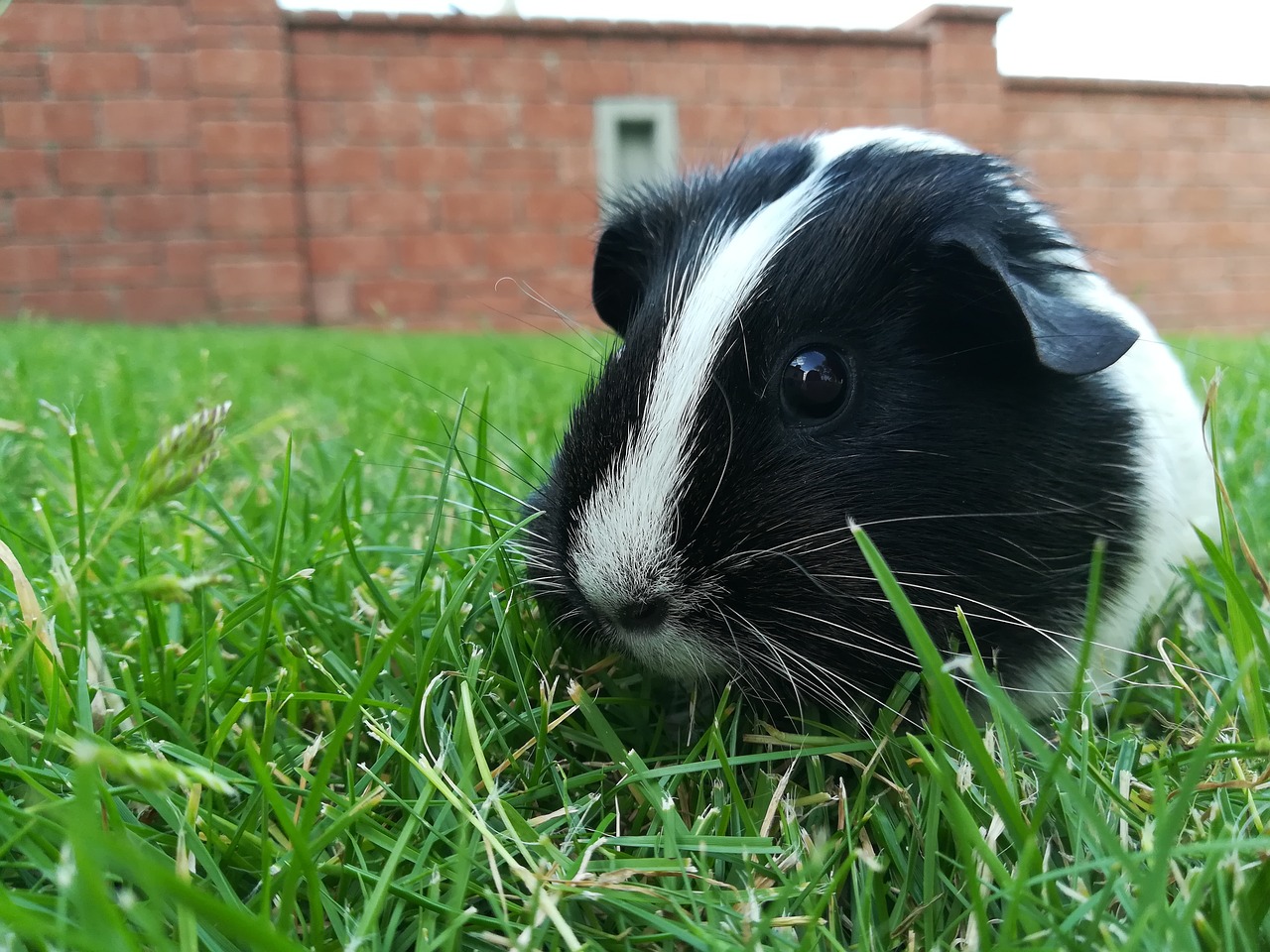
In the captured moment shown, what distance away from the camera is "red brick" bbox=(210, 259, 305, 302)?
30.0ft

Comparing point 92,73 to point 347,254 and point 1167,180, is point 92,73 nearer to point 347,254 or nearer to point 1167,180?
point 347,254

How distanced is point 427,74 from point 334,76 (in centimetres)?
96

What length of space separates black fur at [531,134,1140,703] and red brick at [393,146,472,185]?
8.86 m

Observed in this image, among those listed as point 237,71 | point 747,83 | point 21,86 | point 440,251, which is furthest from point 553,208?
point 21,86

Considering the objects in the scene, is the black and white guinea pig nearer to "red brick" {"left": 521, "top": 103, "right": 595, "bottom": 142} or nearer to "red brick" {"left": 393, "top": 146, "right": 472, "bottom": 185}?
"red brick" {"left": 393, "top": 146, "right": 472, "bottom": 185}

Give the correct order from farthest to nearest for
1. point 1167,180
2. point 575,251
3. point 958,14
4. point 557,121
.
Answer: point 1167,180 < point 958,14 < point 575,251 < point 557,121

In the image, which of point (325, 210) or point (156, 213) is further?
point (325, 210)

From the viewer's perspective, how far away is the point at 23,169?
865 cm

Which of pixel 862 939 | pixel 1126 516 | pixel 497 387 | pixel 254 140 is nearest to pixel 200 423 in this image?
pixel 862 939

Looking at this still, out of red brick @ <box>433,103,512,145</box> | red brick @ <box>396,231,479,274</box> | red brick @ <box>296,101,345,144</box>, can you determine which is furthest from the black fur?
red brick @ <box>296,101,345,144</box>

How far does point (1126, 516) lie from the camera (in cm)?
124

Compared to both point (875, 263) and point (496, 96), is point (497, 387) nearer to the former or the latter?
point (875, 263)

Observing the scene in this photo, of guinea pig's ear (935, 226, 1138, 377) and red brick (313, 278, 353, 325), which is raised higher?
red brick (313, 278, 353, 325)

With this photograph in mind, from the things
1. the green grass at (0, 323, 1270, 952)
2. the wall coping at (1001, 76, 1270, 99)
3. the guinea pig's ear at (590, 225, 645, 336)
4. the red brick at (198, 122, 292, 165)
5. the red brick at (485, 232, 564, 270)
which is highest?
the wall coping at (1001, 76, 1270, 99)
